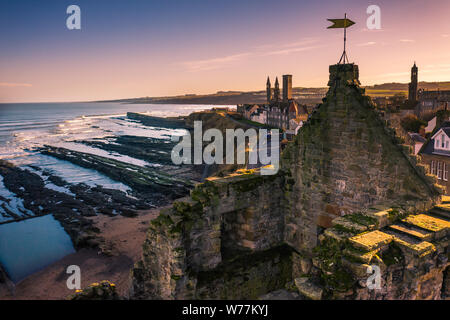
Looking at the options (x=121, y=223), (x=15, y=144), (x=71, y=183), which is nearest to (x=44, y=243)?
(x=121, y=223)

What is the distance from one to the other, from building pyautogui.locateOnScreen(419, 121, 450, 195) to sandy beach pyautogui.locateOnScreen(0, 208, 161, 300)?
27.4m

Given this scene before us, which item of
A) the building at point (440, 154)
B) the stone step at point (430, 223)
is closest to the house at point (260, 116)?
the building at point (440, 154)

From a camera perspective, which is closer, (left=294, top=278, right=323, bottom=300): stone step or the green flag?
(left=294, top=278, right=323, bottom=300): stone step

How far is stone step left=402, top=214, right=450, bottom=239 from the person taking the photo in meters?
6.17

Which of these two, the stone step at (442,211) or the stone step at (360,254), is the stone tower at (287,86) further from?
the stone step at (360,254)

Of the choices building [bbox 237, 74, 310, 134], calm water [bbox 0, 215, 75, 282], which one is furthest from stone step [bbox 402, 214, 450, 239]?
building [bbox 237, 74, 310, 134]

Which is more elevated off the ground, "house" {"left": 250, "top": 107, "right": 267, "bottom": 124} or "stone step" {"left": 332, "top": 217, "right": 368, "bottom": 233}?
"house" {"left": 250, "top": 107, "right": 267, "bottom": 124}

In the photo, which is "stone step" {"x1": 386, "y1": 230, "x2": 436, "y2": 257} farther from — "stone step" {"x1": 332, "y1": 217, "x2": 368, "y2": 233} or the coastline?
the coastline

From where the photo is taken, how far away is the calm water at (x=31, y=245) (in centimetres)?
2228

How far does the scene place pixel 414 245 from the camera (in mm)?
5602

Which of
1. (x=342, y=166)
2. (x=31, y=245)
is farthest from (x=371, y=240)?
(x=31, y=245)

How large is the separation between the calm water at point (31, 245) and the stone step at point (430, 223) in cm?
2345
